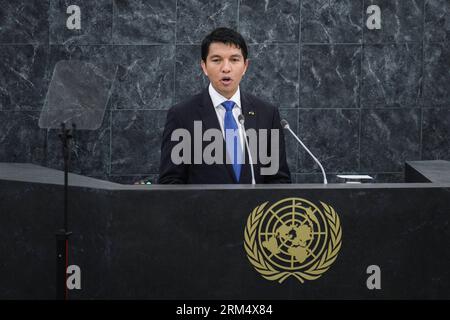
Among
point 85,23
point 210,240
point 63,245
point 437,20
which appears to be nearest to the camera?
point 63,245

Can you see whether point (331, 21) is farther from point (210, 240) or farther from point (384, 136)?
point (210, 240)

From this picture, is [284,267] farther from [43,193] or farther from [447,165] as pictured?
[447,165]

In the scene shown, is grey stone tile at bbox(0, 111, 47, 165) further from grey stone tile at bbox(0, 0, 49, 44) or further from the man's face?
the man's face

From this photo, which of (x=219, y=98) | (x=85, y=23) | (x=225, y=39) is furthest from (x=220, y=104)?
(x=85, y=23)

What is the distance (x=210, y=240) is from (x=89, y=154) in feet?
15.7

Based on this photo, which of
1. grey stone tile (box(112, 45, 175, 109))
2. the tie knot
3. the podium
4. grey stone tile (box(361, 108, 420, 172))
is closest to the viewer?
the podium

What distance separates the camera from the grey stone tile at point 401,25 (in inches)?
Answer: 316

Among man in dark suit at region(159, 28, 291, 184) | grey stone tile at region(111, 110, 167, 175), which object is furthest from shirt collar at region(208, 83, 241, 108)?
grey stone tile at region(111, 110, 167, 175)

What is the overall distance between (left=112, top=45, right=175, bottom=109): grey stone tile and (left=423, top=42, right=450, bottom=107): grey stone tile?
277 centimetres

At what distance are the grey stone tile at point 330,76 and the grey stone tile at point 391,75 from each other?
0.11 metres

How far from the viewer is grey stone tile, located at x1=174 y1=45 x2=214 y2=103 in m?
8.05

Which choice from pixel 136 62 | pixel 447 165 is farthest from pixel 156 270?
pixel 136 62

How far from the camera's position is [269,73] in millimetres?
8086

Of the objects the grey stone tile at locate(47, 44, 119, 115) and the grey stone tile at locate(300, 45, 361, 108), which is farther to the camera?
the grey stone tile at locate(300, 45, 361, 108)
